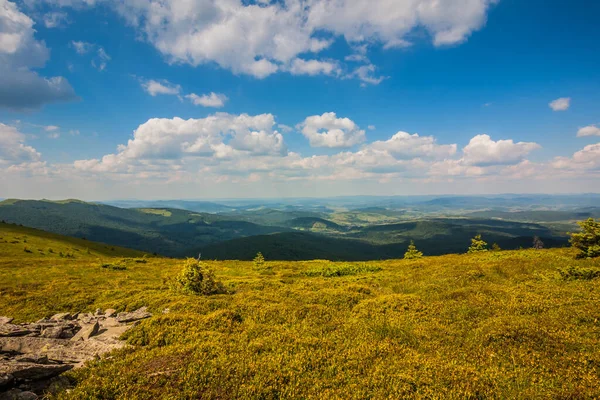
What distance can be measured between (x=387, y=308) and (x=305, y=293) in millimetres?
6766

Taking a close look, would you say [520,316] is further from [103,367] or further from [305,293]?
[103,367]

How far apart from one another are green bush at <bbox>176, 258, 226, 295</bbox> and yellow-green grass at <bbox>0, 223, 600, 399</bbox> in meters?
3.08

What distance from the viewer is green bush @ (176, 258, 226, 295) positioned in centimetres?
2317

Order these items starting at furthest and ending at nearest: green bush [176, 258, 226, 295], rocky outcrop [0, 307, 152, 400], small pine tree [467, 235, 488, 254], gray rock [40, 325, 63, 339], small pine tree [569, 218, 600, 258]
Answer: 1. small pine tree [467, 235, 488, 254]
2. green bush [176, 258, 226, 295]
3. small pine tree [569, 218, 600, 258]
4. gray rock [40, 325, 63, 339]
5. rocky outcrop [0, 307, 152, 400]

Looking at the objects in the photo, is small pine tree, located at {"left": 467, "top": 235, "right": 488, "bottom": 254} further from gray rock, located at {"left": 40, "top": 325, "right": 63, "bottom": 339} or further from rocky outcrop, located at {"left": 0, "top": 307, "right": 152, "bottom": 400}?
gray rock, located at {"left": 40, "top": 325, "right": 63, "bottom": 339}

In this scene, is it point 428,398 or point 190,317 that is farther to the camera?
point 190,317

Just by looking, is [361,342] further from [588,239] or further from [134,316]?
[588,239]

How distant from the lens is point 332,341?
1325cm

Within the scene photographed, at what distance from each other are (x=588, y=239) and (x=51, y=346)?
3884 cm

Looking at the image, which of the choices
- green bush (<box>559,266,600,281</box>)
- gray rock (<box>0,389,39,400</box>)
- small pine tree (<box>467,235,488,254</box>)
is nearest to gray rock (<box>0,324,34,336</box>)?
gray rock (<box>0,389,39,400</box>)

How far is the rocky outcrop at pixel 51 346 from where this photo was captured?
8277 millimetres

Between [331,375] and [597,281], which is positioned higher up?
[597,281]

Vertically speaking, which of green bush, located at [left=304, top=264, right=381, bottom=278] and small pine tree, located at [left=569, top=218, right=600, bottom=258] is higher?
small pine tree, located at [left=569, top=218, right=600, bottom=258]

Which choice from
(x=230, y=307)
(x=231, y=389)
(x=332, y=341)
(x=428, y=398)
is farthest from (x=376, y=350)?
(x=230, y=307)
